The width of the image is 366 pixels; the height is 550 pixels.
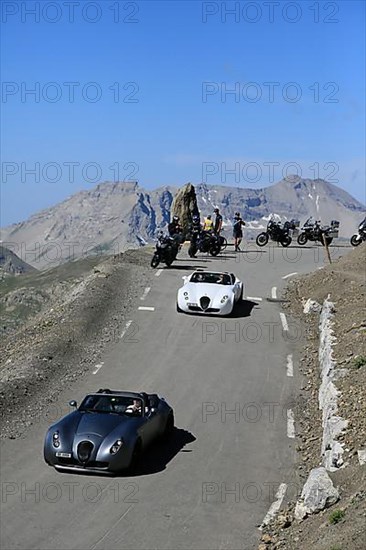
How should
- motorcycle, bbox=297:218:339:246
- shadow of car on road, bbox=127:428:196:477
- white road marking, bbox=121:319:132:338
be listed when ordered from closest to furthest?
shadow of car on road, bbox=127:428:196:477 → white road marking, bbox=121:319:132:338 → motorcycle, bbox=297:218:339:246

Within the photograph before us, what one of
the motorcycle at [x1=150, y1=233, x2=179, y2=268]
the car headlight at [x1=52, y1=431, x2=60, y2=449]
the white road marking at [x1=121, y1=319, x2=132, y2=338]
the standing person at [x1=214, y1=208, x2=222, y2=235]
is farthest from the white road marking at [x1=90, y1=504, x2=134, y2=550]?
the standing person at [x1=214, y1=208, x2=222, y2=235]

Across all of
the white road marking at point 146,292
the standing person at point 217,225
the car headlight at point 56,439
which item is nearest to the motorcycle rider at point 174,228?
the standing person at point 217,225

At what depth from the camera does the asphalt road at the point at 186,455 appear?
11750 mm

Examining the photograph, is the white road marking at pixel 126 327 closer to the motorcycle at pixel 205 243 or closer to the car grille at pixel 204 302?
the car grille at pixel 204 302

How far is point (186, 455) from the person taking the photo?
49.1 feet

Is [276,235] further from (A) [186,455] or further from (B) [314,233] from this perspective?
(A) [186,455]

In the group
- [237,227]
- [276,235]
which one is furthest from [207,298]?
[276,235]

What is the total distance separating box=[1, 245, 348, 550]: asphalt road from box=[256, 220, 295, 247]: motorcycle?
1689 cm

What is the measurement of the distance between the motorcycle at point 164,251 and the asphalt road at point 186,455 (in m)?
7.85

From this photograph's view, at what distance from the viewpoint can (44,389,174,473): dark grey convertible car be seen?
44.1 feet

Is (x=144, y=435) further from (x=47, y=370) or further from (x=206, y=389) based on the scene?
(x=47, y=370)

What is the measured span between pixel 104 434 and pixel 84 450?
424 mm

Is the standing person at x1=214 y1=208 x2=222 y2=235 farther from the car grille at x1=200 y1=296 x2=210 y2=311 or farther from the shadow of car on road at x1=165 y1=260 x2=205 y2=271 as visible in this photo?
the car grille at x1=200 y1=296 x2=210 y2=311

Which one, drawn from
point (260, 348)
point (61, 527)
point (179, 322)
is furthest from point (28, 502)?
point (179, 322)
